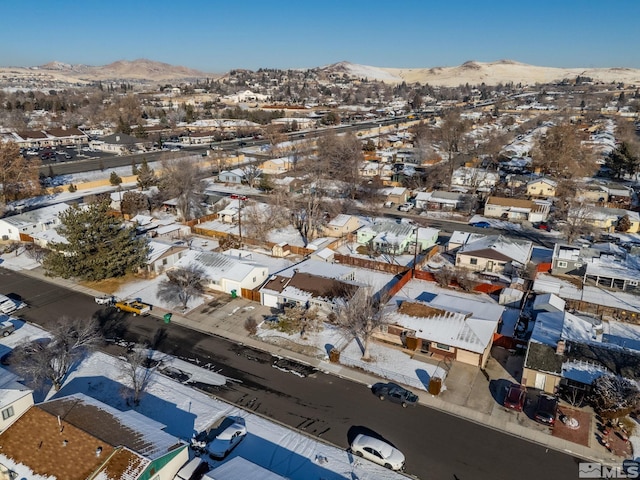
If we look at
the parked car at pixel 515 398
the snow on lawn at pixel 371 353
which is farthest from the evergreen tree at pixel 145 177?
the parked car at pixel 515 398

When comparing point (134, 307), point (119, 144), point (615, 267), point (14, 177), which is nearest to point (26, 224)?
point (14, 177)

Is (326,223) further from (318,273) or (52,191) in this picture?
(52,191)

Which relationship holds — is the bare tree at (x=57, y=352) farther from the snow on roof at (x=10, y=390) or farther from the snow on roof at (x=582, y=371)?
the snow on roof at (x=582, y=371)

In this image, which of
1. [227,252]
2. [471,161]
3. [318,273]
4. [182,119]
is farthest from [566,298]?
[182,119]

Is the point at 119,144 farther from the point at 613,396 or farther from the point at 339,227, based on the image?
the point at 613,396

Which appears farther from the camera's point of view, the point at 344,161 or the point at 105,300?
the point at 344,161

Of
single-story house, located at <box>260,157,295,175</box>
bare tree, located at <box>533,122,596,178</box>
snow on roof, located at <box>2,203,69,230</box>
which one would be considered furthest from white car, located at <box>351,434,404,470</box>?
single-story house, located at <box>260,157,295,175</box>
